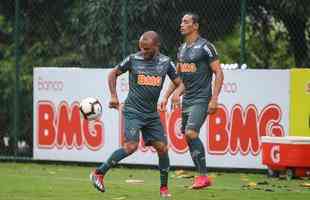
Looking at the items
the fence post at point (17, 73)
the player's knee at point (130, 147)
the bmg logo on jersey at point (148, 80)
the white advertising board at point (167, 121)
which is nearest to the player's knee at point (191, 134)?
the bmg logo on jersey at point (148, 80)

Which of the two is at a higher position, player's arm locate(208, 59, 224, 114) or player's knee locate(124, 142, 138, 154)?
player's arm locate(208, 59, 224, 114)

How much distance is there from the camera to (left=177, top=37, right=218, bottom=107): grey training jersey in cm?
1488

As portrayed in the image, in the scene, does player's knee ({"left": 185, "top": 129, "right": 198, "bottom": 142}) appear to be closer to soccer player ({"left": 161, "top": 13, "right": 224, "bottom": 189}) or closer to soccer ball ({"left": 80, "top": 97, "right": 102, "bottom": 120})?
soccer player ({"left": 161, "top": 13, "right": 224, "bottom": 189})

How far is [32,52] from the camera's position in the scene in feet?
74.9

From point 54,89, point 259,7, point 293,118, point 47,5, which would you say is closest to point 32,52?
point 47,5

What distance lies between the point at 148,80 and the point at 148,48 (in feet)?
1.34

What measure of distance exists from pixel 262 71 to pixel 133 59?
15.5ft

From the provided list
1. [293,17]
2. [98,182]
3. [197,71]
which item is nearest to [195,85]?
[197,71]

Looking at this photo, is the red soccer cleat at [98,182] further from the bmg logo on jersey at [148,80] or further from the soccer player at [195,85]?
the soccer player at [195,85]

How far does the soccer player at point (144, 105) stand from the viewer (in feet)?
Result: 45.3

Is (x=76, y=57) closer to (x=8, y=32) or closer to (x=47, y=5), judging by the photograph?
(x=47, y=5)

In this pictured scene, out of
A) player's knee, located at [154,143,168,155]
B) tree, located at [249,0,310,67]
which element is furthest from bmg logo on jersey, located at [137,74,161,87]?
tree, located at [249,0,310,67]

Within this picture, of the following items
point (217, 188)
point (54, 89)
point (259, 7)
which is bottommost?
point (217, 188)

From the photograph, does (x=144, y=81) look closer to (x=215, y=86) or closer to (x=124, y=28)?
(x=215, y=86)
